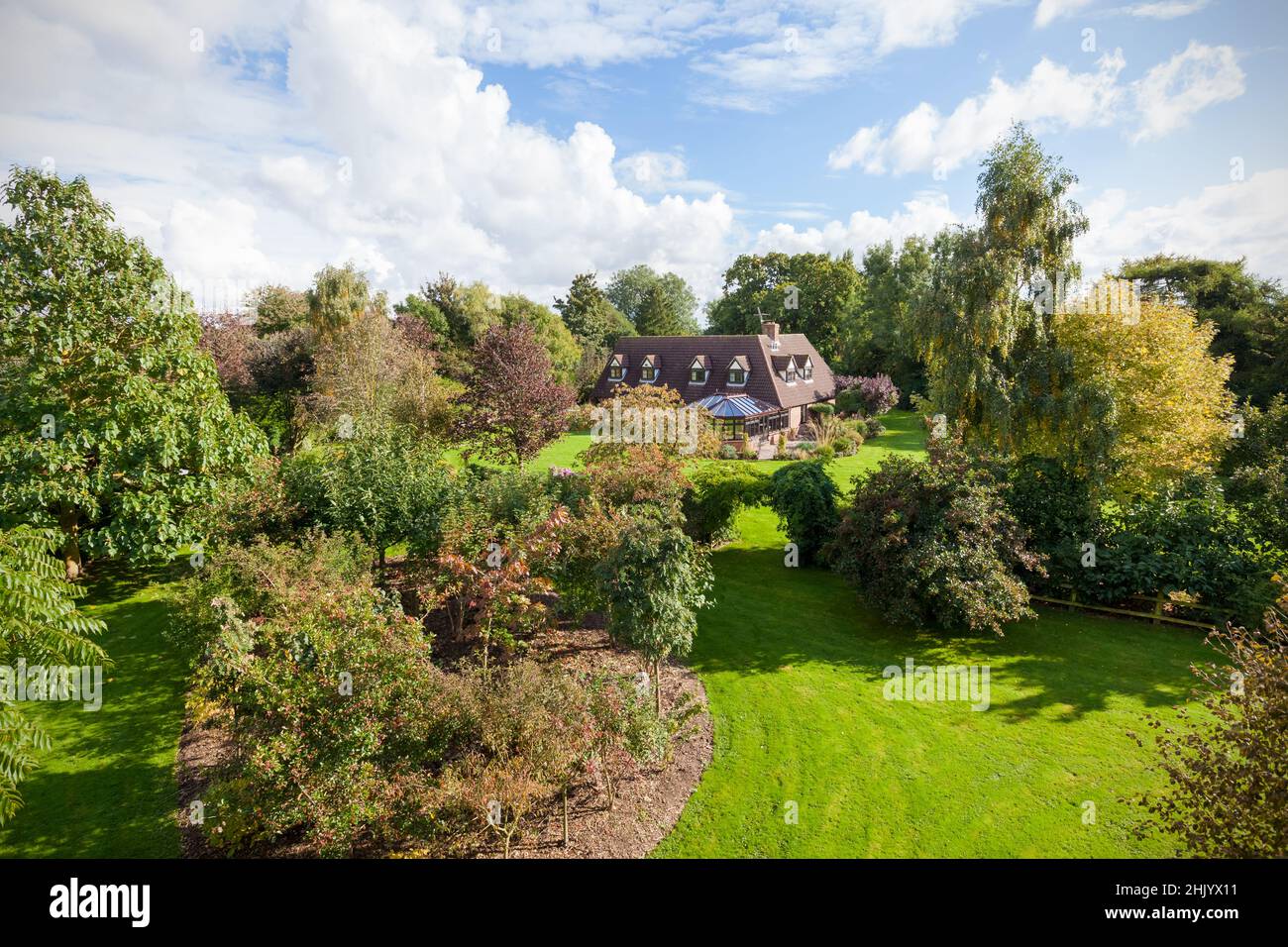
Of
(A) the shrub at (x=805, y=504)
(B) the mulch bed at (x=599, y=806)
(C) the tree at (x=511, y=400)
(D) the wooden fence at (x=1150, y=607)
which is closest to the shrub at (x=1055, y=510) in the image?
(D) the wooden fence at (x=1150, y=607)

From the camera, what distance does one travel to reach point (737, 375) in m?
41.3

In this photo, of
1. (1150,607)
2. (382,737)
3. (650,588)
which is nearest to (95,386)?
(382,737)

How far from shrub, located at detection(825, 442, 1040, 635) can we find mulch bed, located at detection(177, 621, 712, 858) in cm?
544

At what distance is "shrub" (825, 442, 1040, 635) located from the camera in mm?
12367

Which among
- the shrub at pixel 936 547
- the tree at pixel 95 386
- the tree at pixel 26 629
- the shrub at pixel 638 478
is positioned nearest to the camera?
the tree at pixel 26 629

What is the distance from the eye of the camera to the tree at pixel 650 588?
950cm

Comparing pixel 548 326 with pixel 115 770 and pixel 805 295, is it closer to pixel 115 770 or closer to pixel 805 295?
pixel 805 295

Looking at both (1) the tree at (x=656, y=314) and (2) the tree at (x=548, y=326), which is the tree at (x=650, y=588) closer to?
(2) the tree at (x=548, y=326)

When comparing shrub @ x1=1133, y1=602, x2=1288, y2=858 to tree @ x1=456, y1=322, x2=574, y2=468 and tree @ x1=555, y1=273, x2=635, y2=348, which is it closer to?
tree @ x1=456, y1=322, x2=574, y2=468

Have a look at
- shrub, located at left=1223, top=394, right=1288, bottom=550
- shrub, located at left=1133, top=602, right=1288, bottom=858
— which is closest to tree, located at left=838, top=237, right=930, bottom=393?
shrub, located at left=1223, top=394, right=1288, bottom=550

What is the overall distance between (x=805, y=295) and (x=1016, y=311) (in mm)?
46252

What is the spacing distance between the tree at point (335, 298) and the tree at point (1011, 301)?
28962mm

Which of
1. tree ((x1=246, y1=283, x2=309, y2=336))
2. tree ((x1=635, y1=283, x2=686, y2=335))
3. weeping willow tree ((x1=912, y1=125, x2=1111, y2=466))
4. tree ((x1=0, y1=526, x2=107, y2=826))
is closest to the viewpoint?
tree ((x1=0, y1=526, x2=107, y2=826))

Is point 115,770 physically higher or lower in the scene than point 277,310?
lower
